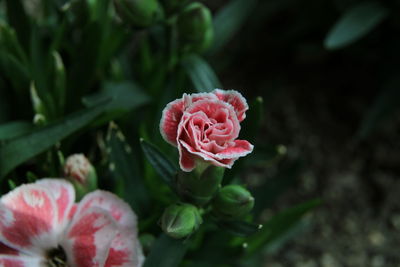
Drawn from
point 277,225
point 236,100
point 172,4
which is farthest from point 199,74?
point 236,100

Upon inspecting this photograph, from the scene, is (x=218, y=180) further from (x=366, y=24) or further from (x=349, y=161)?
(x=349, y=161)

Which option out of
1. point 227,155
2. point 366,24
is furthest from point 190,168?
point 366,24

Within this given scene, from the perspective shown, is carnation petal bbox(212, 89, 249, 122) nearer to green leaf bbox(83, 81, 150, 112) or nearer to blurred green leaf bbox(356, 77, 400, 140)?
green leaf bbox(83, 81, 150, 112)

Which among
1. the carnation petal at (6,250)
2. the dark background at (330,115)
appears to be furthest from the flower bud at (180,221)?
the dark background at (330,115)

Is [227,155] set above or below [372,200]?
above

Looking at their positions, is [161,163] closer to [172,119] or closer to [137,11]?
[172,119]

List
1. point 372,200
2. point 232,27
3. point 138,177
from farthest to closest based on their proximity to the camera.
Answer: point 372,200, point 232,27, point 138,177

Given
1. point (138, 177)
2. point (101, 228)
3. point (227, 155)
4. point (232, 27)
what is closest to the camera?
point (227, 155)

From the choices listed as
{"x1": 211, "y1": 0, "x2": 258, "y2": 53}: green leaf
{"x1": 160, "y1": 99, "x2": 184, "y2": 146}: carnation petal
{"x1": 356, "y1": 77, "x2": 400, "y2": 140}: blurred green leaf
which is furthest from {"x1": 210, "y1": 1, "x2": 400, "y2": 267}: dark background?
{"x1": 160, "y1": 99, "x2": 184, "y2": 146}: carnation petal
